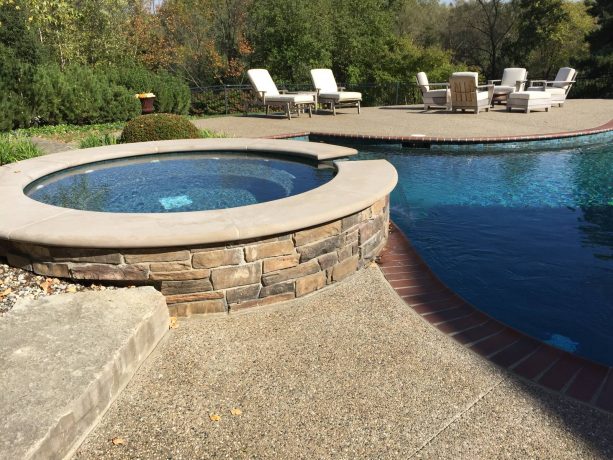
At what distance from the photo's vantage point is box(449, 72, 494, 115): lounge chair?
13.3 metres

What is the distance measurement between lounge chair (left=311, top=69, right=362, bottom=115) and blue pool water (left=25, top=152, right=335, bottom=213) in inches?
294

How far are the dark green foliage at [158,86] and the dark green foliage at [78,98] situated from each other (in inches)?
19.3

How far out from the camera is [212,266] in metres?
3.21

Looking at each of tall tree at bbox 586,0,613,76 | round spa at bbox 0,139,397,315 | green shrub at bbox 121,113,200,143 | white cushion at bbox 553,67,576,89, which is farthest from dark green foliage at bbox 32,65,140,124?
tall tree at bbox 586,0,613,76

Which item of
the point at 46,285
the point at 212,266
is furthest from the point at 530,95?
the point at 46,285

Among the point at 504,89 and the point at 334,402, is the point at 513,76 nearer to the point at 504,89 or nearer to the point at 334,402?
the point at 504,89

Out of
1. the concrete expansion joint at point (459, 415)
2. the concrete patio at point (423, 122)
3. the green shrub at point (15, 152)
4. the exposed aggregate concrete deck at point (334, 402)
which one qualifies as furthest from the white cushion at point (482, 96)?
the concrete expansion joint at point (459, 415)

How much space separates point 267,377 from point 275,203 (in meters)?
1.52

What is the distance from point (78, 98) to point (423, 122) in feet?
28.2

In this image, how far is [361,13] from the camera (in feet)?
69.8

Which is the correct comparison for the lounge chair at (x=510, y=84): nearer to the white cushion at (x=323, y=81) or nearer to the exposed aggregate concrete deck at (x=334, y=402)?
the white cushion at (x=323, y=81)

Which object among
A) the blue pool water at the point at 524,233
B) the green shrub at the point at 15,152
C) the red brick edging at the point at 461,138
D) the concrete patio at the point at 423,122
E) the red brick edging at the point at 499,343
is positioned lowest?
the blue pool water at the point at 524,233

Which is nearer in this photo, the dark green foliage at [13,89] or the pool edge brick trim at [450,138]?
the pool edge brick trim at [450,138]

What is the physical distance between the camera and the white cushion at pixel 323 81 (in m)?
14.4
